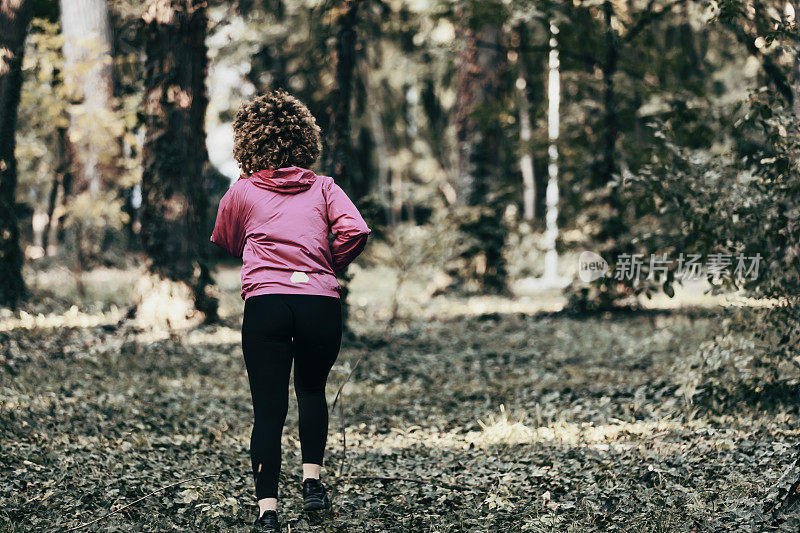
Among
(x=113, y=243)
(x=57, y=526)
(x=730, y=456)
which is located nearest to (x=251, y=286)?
(x=57, y=526)

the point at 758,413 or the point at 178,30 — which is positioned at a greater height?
the point at 178,30

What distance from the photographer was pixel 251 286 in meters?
3.97

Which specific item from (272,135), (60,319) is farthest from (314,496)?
(60,319)

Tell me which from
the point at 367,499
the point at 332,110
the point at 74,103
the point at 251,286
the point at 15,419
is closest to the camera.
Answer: the point at 251,286

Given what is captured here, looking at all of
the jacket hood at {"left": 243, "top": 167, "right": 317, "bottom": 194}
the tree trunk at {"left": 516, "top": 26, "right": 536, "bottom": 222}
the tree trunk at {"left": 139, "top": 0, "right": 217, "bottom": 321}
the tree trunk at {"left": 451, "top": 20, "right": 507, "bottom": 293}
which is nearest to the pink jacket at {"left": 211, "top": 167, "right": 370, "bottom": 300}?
the jacket hood at {"left": 243, "top": 167, "right": 317, "bottom": 194}

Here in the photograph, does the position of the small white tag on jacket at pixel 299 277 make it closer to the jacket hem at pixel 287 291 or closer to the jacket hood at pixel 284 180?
the jacket hem at pixel 287 291

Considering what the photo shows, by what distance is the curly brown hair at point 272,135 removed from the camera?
4.13 metres

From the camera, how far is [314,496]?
4.28 meters

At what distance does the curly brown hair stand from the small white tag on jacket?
0.61 m

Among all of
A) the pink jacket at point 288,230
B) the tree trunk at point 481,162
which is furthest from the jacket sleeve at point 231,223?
the tree trunk at point 481,162

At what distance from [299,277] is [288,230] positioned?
0.83ft

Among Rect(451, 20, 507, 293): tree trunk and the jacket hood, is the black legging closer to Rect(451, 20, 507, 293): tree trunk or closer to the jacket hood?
the jacket hood

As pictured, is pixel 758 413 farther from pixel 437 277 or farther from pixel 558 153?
pixel 437 277

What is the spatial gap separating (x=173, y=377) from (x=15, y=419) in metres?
2.59
